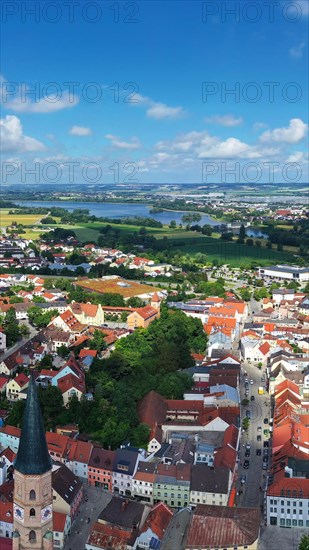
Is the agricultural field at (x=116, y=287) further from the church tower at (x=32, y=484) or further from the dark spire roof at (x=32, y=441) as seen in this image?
the dark spire roof at (x=32, y=441)

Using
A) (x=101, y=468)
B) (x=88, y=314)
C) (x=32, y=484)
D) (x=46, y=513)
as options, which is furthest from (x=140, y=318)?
(x=32, y=484)

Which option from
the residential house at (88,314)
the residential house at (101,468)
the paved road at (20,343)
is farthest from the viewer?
the residential house at (88,314)

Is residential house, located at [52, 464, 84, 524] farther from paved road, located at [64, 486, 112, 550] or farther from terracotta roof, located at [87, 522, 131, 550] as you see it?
terracotta roof, located at [87, 522, 131, 550]

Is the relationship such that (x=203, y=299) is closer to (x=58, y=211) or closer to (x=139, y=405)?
(x=139, y=405)

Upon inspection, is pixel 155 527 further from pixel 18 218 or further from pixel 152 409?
pixel 18 218

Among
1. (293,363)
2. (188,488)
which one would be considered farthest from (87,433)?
(293,363)

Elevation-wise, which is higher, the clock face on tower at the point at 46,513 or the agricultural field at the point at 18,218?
the agricultural field at the point at 18,218

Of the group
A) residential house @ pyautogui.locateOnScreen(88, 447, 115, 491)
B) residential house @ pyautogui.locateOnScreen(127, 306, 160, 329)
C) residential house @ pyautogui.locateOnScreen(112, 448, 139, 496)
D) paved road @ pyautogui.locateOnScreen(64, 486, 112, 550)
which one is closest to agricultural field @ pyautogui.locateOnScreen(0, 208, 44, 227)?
residential house @ pyautogui.locateOnScreen(127, 306, 160, 329)

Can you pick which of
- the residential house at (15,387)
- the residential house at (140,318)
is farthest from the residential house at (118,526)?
the residential house at (140,318)

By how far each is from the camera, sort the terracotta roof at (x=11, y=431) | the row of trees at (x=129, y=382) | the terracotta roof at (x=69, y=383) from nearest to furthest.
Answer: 1. the terracotta roof at (x=11, y=431)
2. the row of trees at (x=129, y=382)
3. the terracotta roof at (x=69, y=383)
